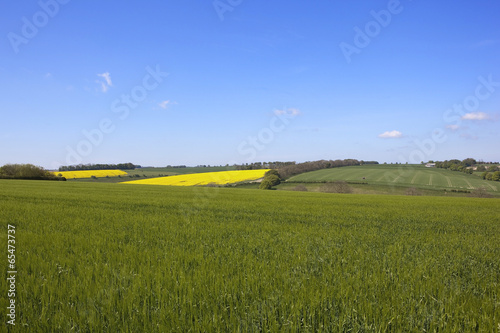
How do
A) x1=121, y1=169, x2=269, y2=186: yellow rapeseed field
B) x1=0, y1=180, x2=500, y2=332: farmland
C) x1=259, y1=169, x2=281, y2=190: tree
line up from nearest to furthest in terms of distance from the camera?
x1=0, y1=180, x2=500, y2=332: farmland, x1=121, y1=169, x2=269, y2=186: yellow rapeseed field, x1=259, y1=169, x2=281, y2=190: tree

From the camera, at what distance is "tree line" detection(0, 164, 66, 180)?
2092 inches

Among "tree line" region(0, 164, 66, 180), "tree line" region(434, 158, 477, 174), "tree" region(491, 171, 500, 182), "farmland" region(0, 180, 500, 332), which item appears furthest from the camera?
"tree line" region(434, 158, 477, 174)

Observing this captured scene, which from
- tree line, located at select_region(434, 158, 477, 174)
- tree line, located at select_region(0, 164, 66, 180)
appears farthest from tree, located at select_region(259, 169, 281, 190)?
tree line, located at select_region(434, 158, 477, 174)

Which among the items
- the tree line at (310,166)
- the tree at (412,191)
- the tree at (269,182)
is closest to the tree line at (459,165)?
the tree line at (310,166)

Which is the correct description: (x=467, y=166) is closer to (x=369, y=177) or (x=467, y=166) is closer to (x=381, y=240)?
(x=369, y=177)

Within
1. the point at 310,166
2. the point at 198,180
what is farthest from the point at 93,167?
the point at 310,166

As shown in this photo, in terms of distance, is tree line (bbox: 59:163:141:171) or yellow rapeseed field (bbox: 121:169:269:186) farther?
tree line (bbox: 59:163:141:171)

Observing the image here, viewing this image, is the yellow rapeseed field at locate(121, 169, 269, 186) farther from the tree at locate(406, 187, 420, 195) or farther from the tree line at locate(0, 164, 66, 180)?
the tree at locate(406, 187, 420, 195)

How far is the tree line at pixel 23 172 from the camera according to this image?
5312 cm

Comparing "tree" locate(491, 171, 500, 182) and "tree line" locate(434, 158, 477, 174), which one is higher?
"tree line" locate(434, 158, 477, 174)

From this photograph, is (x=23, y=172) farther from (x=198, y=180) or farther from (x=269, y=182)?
(x=269, y=182)

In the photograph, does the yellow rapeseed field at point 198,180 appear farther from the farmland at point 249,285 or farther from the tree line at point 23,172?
the farmland at point 249,285

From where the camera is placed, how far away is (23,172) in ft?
175

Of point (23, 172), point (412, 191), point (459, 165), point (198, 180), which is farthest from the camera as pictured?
point (459, 165)
